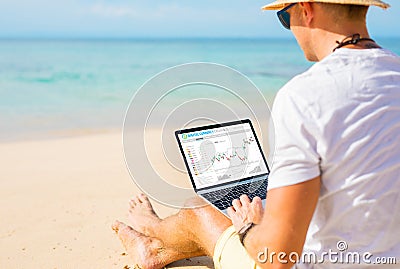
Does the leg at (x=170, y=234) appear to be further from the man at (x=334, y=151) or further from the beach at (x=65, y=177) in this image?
the man at (x=334, y=151)

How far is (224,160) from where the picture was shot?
8.23ft

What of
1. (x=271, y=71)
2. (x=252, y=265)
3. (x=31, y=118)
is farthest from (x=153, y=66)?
(x=252, y=265)

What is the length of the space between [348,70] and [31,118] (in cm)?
739

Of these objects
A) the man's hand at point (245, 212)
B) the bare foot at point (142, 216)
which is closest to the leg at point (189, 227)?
the bare foot at point (142, 216)

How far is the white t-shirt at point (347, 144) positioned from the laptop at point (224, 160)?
2.55 feet

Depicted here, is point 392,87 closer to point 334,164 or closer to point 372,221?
point 334,164

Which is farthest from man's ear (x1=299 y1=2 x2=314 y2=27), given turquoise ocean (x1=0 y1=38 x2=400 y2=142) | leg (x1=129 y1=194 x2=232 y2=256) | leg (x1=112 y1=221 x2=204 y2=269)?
turquoise ocean (x1=0 y1=38 x2=400 y2=142)

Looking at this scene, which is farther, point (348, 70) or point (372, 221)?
point (372, 221)

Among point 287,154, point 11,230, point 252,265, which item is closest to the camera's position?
point 287,154

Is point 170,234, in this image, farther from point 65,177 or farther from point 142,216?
point 65,177

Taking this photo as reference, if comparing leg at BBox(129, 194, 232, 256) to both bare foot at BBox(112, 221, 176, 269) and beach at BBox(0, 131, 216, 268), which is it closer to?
bare foot at BBox(112, 221, 176, 269)

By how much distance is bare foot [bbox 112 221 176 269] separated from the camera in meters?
2.74

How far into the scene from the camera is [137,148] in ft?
8.25

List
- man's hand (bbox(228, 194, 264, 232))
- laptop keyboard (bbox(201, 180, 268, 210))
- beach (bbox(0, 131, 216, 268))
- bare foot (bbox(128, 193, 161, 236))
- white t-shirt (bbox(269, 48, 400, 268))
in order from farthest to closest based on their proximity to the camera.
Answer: beach (bbox(0, 131, 216, 268))
bare foot (bbox(128, 193, 161, 236))
laptop keyboard (bbox(201, 180, 268, 210))
man's hand (bbox(228, 194, 264, 232))
white t-shirt (bbox(269, 48, 400, 268))
